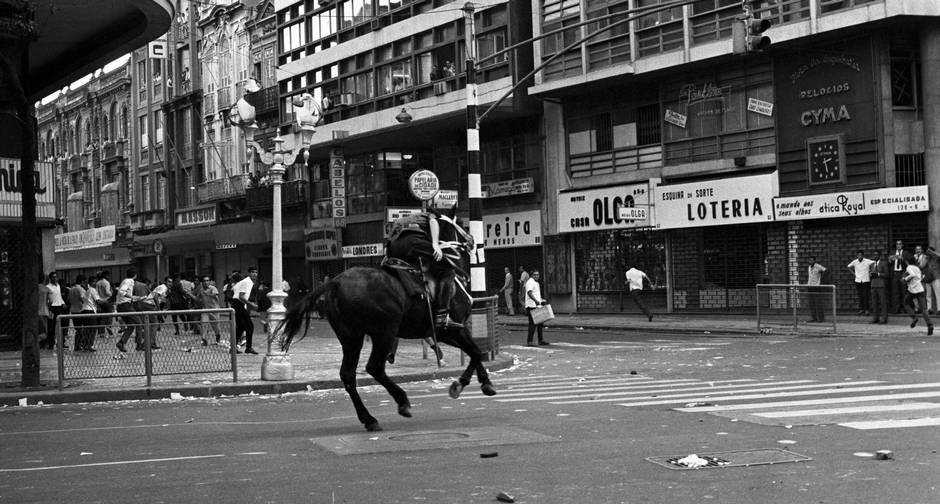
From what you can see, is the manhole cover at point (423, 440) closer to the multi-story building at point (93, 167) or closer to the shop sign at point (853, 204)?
the shop sign at point (853, 204)

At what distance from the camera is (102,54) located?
21.8 m

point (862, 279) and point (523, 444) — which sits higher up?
point (862, 279)

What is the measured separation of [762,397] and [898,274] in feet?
61.3

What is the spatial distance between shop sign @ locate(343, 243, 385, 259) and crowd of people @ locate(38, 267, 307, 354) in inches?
276

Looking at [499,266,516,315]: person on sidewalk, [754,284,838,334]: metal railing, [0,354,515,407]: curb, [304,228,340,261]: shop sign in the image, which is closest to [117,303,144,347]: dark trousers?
[0,354,515,407]: curb

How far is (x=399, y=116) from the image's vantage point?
40562mm

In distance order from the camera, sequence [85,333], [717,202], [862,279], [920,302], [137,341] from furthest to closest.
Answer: [717,202] → [862,279] → [920,302] → [137,341] → [85,333]

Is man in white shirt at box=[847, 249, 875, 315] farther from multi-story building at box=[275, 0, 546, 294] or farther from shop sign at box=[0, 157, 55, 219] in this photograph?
shop sign at box=[0, 157, 55, 219]

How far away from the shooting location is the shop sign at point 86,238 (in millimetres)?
70938

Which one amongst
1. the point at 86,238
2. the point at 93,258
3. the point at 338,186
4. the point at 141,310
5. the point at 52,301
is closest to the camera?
the point at 52,301

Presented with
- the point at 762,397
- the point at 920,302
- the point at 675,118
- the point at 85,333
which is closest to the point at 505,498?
the point at 762,397

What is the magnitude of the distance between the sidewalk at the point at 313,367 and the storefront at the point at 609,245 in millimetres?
4393

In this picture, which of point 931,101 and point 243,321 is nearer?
point 243,321

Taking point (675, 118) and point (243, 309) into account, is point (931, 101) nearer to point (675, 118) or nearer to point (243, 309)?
point (675, 118)
